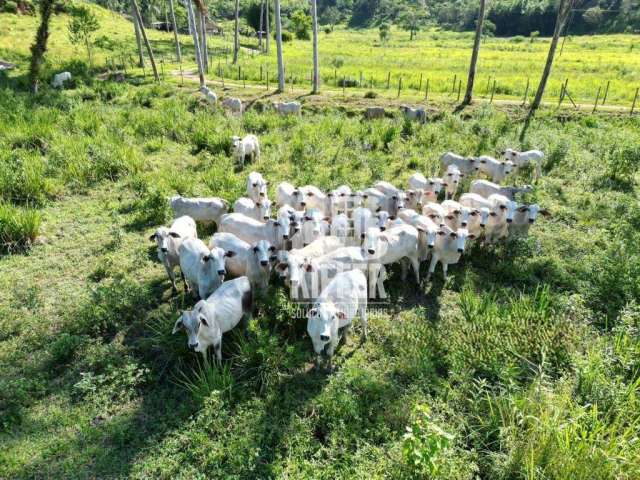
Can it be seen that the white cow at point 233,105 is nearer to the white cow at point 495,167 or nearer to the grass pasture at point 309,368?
the grass pasture at point 309,368

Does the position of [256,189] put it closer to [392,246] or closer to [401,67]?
[392,246]

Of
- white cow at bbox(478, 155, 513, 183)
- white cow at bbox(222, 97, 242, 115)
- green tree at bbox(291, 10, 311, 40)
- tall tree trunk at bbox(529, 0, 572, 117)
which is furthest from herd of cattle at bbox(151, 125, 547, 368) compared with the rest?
green tree at bbox(291, 10, 311, 40)

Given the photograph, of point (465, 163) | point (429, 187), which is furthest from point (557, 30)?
point (429, 187)

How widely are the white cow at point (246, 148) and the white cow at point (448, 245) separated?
799cm

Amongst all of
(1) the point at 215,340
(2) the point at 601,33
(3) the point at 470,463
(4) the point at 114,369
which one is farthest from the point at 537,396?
(2) the point at 601,33

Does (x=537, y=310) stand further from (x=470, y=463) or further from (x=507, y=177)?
(x=507, y=177)

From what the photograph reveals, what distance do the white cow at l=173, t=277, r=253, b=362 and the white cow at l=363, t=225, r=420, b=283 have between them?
8.34 feet

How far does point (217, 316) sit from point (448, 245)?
505cm

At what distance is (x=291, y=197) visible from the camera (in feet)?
37.3

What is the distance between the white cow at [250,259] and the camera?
8289 millimetres

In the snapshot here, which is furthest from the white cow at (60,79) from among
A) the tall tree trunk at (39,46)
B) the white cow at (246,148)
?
the white cow at (246,148)

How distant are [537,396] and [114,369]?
638cm

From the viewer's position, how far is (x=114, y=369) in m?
6.97

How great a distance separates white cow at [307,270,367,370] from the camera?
682cm
